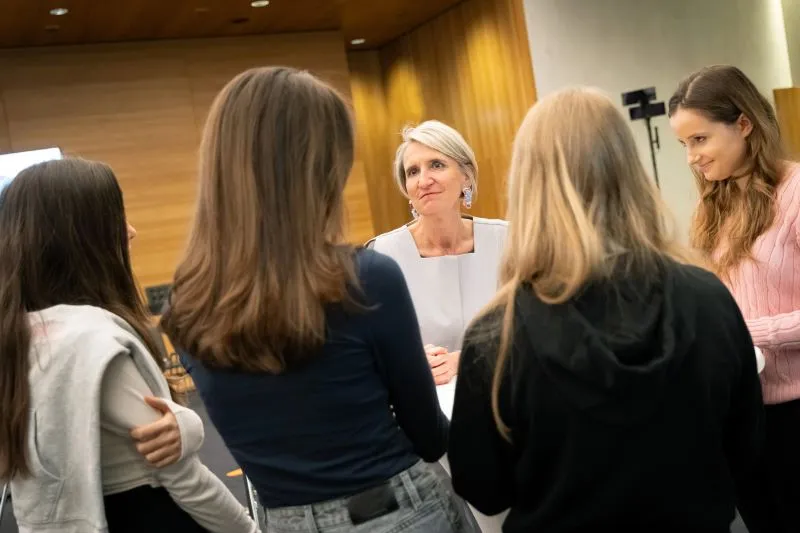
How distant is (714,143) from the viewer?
6.69 feet

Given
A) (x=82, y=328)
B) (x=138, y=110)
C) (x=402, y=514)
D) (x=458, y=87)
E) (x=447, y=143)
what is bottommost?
(x=402, y=514)

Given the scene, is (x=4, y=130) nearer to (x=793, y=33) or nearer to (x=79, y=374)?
(x=79, y=374)

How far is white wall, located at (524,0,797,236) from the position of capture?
7961 mm

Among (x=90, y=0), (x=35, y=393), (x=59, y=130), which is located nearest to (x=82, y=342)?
(x=35, y=393)

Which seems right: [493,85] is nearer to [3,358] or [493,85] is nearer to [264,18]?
[264,18]

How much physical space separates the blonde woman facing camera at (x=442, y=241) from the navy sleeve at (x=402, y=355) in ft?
3.99

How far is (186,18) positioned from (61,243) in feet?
21.6

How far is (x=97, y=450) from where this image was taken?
1.40 meters

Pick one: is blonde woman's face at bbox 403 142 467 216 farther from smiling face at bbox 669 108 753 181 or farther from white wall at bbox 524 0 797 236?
white wall at bbox 524 0 797 236

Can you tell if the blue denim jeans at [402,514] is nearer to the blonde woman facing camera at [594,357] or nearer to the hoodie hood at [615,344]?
the blonde woman facing camera at [594,357]

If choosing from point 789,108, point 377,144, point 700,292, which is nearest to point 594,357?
point 700,292

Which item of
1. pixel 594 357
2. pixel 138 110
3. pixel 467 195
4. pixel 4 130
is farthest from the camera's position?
pixel 138 110

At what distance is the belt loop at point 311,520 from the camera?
50.4 inches

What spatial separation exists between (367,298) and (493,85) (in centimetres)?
757
